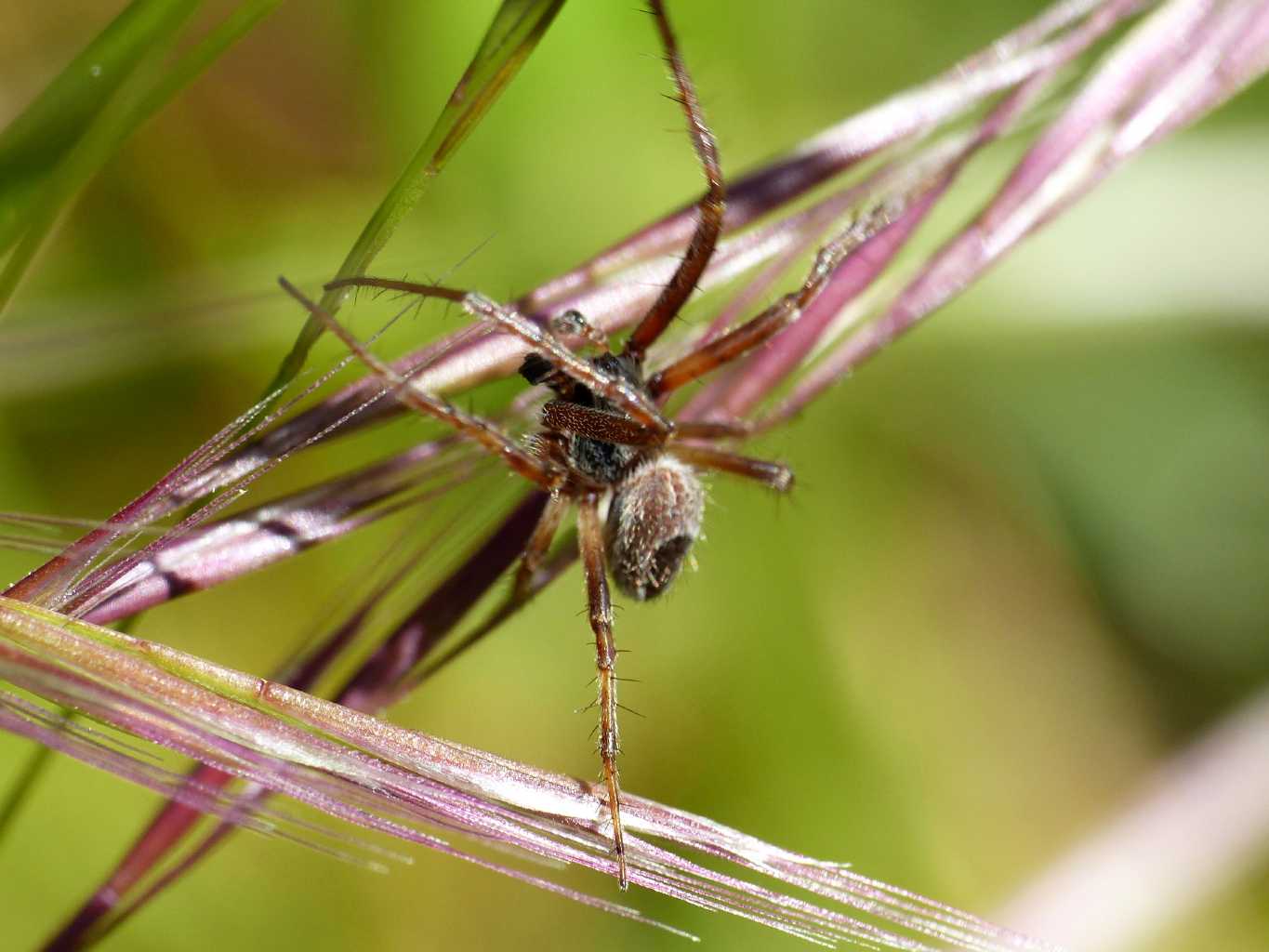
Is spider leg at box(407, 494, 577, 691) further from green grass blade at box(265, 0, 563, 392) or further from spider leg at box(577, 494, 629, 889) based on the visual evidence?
green grass blade at box(265, 0, 563, 392)

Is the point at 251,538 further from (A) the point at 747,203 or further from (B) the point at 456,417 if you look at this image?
(A) the point at 747,203

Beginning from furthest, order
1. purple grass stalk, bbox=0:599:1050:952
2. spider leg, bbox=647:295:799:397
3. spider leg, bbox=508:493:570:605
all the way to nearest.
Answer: spider leg, bbox=647:295:799:397, spider leg, bbox=508:493:570:605, purple grass stalk, bbox=0:599:1050:952

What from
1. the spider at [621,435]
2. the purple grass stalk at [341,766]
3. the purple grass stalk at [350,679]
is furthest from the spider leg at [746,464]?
the purple grass stalk at [341,766]

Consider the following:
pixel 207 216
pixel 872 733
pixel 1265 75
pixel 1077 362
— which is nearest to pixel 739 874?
pixel 872 733

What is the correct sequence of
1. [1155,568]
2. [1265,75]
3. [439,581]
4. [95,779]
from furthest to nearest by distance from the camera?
[1155,568] < [1265,75] < [95,779] < [439,581]

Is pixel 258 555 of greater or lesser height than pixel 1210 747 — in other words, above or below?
below

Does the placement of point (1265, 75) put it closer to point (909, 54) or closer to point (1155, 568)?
point (909, 54)

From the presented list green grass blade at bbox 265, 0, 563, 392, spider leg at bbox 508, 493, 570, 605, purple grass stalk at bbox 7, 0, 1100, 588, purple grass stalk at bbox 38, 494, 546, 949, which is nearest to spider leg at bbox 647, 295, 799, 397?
purple grass stalk at bbox 7, 0, 1100, 588
